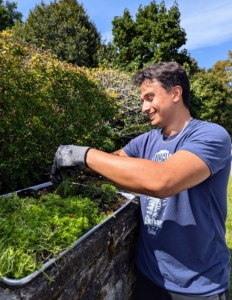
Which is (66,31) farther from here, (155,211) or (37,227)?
(37,227)

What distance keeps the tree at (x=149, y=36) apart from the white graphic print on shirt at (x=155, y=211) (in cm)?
1585

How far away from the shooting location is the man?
4.74 ft

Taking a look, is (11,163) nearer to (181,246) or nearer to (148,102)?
(148,102)

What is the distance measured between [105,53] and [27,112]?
53.7 ft

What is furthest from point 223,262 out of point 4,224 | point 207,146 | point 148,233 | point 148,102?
point 4,224

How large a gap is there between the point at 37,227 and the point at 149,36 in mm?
18674

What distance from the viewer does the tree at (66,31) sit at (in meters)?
16.7

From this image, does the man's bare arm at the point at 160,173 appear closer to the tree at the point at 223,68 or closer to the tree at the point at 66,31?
the tree at the point at 66,31

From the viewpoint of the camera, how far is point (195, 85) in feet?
54.7

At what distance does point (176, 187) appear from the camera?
1.41 meters

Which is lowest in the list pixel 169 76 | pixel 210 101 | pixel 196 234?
pixel 196 234

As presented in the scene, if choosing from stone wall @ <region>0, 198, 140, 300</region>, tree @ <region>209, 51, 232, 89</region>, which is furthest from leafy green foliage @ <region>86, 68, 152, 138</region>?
tree @ <region>209, 51, 232, 89</region>

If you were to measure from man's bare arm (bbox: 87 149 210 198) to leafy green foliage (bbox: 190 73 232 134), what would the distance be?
15.3m

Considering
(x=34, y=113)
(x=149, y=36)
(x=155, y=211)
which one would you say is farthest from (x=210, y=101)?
(x=155, y=211)
